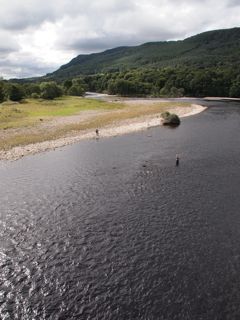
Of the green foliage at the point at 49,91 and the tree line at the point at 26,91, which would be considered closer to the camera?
the tree line at the point at 26,91

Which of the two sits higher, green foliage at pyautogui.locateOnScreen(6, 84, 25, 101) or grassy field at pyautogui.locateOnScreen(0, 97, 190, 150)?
green foliage at pyautogui.locateOnScreen(6, 84, 25, 101)

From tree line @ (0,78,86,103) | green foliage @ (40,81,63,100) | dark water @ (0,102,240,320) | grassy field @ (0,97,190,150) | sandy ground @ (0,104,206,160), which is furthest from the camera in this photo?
green foliage @ (40,81,63,100)

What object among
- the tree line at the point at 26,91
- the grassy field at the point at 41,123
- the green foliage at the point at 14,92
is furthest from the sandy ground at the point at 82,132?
the tree line at the point at 26,91

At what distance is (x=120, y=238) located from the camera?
3428cm

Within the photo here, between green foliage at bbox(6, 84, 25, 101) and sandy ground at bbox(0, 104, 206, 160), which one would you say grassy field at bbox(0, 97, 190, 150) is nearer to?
sandy ground at bbox(0, 104, 206, 160)

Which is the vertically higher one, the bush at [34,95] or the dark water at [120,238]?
the bush at [34,95]

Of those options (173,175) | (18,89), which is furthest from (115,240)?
(18,89)

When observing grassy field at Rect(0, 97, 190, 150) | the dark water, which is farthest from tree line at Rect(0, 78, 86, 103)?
the dark water

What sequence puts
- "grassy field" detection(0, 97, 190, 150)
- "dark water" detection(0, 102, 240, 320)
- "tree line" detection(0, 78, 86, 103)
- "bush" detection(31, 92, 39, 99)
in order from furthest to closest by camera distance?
1. "bush" detection(31, 92, 39, 99)
2. "tree line" detection(0, 78, 86, 103)
3. "grassy field" detection(0, 97, 190, 150)
4. "dark water" detection(0, 102, 240, 320)

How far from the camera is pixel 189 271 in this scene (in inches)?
1122

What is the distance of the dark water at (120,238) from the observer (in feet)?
82.4

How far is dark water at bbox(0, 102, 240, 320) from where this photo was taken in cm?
2511

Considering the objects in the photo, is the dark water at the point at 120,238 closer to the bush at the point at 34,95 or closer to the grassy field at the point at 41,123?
→ the grassy field at the point at 41,123

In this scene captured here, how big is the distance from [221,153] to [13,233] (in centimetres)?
4569
